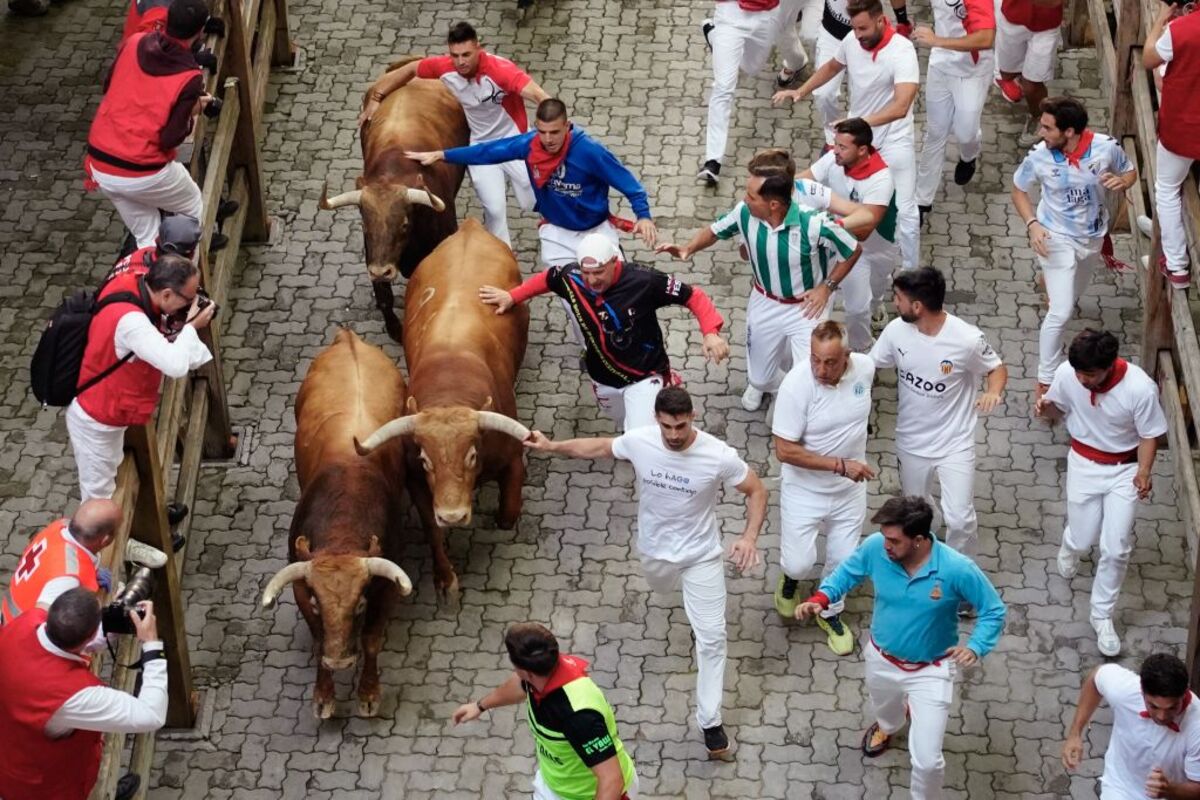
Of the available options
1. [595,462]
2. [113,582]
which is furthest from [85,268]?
[113,582]

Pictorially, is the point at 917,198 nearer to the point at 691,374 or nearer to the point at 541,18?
the point at 691,374

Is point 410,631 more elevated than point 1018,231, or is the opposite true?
point 1018,231

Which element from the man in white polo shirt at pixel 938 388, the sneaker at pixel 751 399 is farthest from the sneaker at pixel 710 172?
the man in white polo shirt at pixel 938 388

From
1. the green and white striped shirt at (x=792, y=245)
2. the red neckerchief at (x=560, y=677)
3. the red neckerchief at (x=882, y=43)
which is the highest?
the red neckerchief at (x=882, y=43)

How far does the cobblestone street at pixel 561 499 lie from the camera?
38.9ft

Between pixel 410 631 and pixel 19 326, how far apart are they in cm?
442

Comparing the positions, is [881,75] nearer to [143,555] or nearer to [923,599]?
[923,599]

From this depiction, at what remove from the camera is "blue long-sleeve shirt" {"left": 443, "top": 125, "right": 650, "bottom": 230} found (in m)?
13.5

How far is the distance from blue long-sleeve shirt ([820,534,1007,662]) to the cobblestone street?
127cm

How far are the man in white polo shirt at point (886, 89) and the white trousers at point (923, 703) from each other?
4.59 m

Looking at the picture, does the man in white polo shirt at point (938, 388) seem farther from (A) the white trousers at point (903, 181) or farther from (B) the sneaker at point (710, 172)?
(B) the sneaker at point (710, 172)

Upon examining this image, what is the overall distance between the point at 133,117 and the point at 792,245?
13.9 ft

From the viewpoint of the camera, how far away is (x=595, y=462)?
1397 cm

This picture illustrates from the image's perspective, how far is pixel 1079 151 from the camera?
13172 mm
